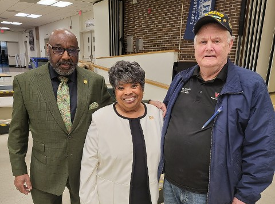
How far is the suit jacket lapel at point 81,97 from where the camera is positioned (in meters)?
1.36

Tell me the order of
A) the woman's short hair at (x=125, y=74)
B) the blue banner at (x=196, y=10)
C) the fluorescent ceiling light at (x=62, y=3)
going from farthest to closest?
the fluorescent ceiling light at (x=62, y=3)
the blue banner at (x=196, y=10)
the woman's short hair at (x=125, y=74)

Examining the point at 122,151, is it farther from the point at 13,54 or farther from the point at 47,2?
the point at 13,54


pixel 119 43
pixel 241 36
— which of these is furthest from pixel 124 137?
pixel 119 43

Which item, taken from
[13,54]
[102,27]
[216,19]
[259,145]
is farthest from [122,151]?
[13,54]

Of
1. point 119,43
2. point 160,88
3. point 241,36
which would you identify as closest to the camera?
point 160,88

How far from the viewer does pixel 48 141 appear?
1.36m

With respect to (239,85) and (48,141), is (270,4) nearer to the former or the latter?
(239,85)

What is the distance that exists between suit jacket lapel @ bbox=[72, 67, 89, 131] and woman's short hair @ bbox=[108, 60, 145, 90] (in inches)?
9.9

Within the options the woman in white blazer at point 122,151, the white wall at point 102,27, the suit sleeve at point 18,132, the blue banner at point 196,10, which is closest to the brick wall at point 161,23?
the blue banner at point 196,10

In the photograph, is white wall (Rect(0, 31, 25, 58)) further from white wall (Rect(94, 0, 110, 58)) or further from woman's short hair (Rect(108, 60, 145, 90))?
woman's short hair (Rect(108, 60, 145, 90))

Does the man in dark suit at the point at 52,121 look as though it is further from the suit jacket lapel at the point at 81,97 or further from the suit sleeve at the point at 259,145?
the suit sleeve at the point at 259,145

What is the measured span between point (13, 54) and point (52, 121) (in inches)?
1062

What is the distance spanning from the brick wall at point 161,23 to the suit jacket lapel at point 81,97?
5621 mm

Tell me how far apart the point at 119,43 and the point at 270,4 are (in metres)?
6.03
